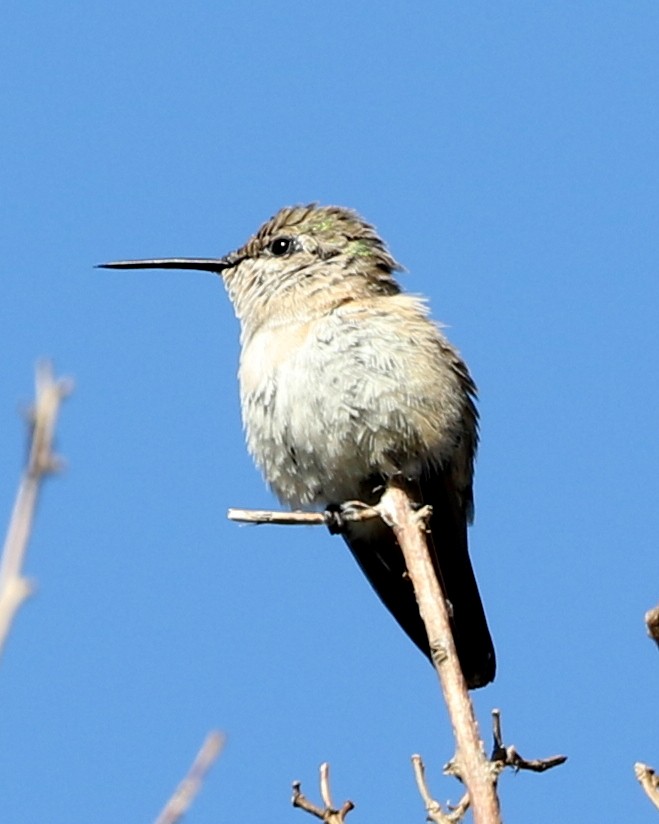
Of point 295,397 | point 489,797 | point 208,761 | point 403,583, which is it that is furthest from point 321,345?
point 208,761

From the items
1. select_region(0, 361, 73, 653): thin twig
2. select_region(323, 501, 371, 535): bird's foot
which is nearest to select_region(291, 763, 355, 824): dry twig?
select_region(0, 361, 73, 653): thin twig

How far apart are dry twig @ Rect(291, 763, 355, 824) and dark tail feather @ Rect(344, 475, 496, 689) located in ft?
10.1

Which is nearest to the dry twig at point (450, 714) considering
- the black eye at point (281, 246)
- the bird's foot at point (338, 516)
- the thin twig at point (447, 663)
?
the thin twig at point (447, 663)

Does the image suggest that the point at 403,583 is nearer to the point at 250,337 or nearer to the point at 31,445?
the point at 250,337

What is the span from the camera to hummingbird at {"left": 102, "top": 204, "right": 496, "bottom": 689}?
649cm

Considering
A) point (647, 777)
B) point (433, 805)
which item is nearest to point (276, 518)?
point (433, 805)

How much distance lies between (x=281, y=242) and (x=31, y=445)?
6.30 meters

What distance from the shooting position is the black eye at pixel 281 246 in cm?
798

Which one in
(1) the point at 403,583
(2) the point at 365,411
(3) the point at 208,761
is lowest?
(3) the point at 208,761

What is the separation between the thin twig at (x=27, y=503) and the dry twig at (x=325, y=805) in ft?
5.76

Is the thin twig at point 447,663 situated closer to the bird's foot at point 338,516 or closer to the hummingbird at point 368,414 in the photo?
the bird's foot at point 338,516

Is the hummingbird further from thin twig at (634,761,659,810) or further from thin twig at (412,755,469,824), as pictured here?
thin twig at (634,761,659,810)

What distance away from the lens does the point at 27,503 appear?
1751mm

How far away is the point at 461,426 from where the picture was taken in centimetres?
698
